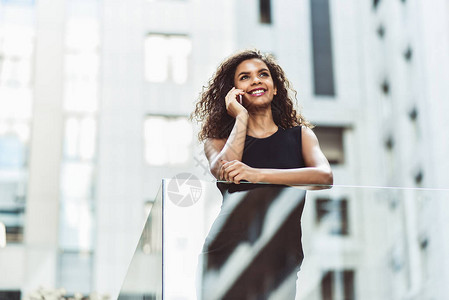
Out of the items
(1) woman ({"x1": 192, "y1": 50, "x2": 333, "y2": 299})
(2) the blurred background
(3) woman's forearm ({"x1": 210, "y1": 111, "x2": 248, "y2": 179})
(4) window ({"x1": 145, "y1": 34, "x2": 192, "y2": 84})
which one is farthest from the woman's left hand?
(4) window ({"x1": 145, "y1": 34, "x2": 192, "y2": 84})

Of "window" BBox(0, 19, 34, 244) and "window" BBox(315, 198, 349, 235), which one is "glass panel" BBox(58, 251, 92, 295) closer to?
"window" BBox(0, 19, 34, 244)

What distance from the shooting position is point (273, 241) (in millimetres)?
3980

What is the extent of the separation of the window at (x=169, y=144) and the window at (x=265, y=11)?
378 centimetres

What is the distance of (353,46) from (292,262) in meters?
19.0

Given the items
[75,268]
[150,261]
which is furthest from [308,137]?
[75,268]

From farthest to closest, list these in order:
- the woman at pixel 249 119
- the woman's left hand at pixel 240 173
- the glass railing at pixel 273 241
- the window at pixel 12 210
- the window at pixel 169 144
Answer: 1. the window at pixel 169 144
2. the window at pixel 12 210
3. the woman at pixel 249 119
4. the woman's left hand at pixel 240 173
5. the glass railing at pixel 273 241

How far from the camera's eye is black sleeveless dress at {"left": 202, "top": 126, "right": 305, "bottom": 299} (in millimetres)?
3896

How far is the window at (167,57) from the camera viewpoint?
20203mm

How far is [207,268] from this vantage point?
3875 millimetres

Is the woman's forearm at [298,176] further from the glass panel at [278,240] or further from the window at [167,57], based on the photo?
the window at [167,57]

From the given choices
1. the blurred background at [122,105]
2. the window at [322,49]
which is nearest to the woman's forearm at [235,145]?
the blurred background at [122,105]

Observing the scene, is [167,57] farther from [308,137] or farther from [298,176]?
[298,176]

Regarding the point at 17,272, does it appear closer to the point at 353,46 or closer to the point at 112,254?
the point at 112,254

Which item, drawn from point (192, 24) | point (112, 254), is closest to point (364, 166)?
point (192, 24)
